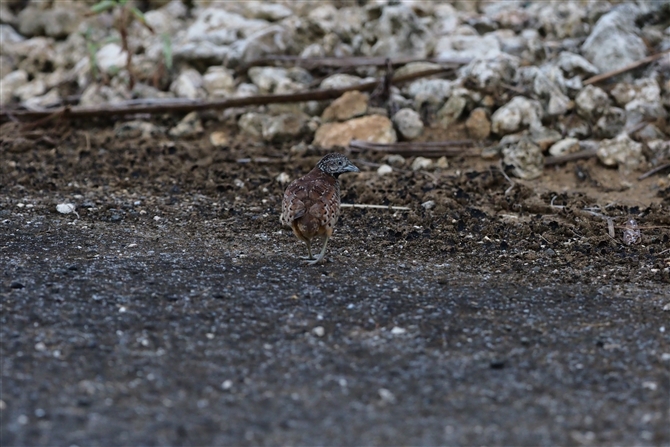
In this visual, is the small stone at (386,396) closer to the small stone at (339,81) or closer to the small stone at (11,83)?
the small stone at (339,81)

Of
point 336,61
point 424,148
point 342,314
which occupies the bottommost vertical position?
point 424,148

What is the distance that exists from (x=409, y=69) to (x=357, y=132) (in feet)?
3.54

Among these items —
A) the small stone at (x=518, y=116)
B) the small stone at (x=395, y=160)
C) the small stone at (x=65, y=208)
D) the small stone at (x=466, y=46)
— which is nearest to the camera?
the small stone at (x=65, y=208)

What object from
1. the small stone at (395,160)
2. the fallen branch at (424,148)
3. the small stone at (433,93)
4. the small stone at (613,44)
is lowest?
the small stone at (395,160)

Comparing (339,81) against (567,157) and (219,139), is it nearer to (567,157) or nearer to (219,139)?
(219,139)

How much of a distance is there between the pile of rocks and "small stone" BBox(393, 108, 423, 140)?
0.6 inches

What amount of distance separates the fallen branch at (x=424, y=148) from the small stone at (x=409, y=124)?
7.6 inches

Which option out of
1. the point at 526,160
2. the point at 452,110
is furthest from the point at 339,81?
the point at 526,160

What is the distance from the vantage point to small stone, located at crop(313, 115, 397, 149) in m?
7.80

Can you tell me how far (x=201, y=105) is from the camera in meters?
8.31

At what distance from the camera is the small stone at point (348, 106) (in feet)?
26.4

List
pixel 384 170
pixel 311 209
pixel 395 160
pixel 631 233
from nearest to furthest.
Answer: pixel 311 209, pixel 631 233, pixel 384 170, pixel 395 160

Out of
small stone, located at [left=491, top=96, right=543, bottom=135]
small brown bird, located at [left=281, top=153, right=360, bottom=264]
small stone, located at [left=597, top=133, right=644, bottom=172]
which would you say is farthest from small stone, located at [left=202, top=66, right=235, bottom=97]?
small stone, located at [left=597, top=133, right=644, bottom=172]

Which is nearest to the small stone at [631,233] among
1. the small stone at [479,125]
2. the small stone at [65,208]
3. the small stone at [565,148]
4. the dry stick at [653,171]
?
the dry stick at [653,171]
